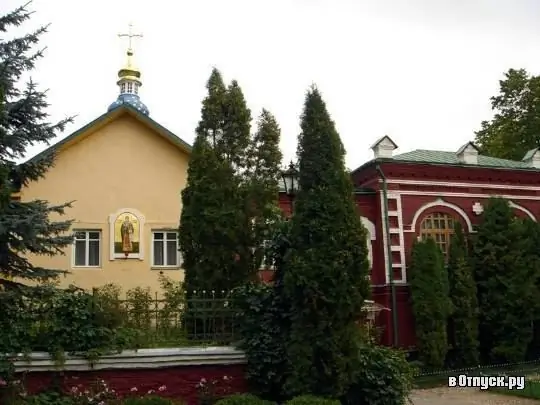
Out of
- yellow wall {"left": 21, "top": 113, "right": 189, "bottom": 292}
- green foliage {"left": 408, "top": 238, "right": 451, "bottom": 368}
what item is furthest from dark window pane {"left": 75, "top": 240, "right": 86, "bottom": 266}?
green foliage {"left": 408, "top": 238, "right": 451, "bottom": 368}

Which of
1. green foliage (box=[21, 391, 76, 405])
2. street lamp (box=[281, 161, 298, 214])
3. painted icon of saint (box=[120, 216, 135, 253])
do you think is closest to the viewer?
green foliage (box=[21, 391, 76, 405])

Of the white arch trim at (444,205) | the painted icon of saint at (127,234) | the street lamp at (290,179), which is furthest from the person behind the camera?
the white arch trim at (444,205)

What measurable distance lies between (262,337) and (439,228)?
12.6 m

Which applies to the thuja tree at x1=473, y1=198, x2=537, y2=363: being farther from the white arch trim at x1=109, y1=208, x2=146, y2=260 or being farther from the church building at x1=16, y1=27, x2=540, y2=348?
the white arch trim at x1=109, y1=208, x2=146, y2=260

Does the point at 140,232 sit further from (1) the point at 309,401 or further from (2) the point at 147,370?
(1) the point at 309,401

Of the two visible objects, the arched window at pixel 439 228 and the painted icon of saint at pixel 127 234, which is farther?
the arched window at pixel 439 228

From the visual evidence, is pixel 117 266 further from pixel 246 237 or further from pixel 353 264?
pixel 353 264

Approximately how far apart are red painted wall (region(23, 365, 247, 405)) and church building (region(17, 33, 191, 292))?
339 inches

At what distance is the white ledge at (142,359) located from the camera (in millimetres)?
8438

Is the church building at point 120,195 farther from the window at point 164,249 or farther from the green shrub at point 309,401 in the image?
the green shrub at point 309,401

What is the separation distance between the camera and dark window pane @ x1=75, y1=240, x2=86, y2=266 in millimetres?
17312

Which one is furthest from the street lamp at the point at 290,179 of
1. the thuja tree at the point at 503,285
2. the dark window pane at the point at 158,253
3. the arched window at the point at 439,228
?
the thuja tree at the point at 503,285

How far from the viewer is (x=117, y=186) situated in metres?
17.8

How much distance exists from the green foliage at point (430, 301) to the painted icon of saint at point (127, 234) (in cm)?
872
